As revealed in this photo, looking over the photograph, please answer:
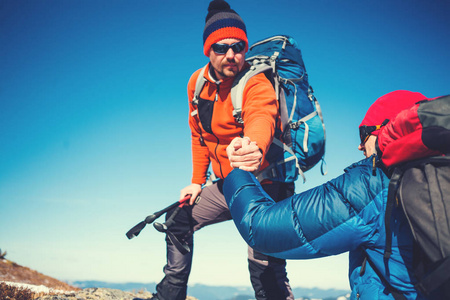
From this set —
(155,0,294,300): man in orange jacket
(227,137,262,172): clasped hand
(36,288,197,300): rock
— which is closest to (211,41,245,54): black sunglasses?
(155,0,294,300): man in orange jacket

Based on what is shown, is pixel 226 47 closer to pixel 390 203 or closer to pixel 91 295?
pixel 390 203

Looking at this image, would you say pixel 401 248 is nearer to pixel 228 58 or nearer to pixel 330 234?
pixel 330 234

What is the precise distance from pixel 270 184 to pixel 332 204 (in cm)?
235

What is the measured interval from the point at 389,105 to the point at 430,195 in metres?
1.07

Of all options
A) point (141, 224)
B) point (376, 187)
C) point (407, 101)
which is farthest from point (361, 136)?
point (141, 224)

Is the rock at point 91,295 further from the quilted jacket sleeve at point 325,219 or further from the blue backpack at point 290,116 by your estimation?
the quilted jacket sleeve at point 325,219

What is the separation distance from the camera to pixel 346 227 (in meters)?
1.70

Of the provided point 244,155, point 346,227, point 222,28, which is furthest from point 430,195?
point 222,28

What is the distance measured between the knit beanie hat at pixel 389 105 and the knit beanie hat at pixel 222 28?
2400 millimetres

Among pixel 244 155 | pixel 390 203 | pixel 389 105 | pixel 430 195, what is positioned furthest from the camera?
pixel 244 155

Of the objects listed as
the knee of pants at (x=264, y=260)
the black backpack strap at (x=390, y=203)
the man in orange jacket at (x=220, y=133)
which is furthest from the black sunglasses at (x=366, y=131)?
the knee of pants at (x=264, y=260)

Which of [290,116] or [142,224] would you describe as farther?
[290,116]

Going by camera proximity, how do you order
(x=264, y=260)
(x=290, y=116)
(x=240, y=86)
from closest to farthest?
(x=240, y=86) → (x=264, y=260) → (x=290, y=116)

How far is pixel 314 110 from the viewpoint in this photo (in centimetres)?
459
